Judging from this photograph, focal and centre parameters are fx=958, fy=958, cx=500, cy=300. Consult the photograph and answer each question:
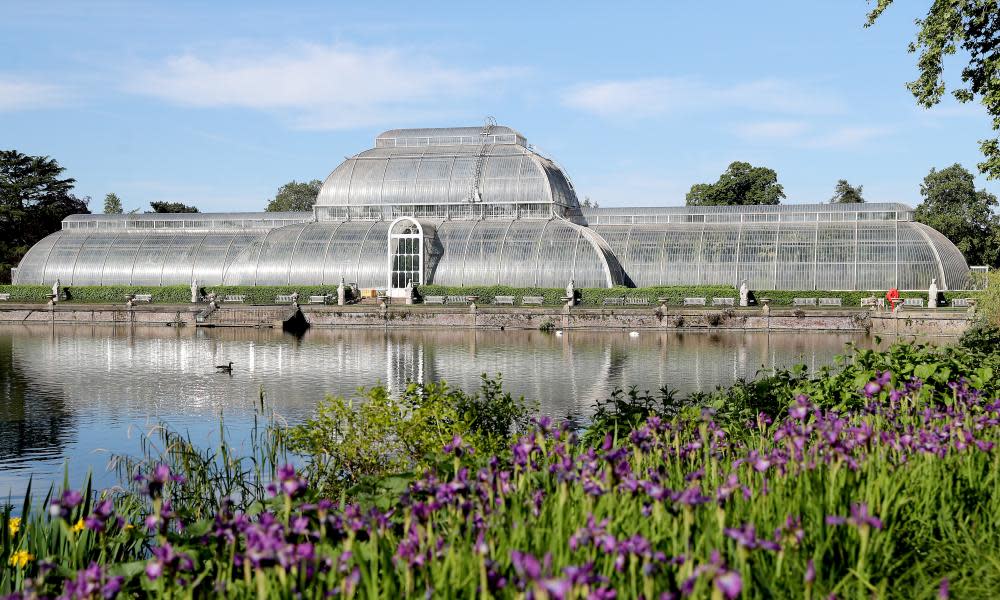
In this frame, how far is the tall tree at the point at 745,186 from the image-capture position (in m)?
108

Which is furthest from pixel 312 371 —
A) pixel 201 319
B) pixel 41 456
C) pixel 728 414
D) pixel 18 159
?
pixel 18 159

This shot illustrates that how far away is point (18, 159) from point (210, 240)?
36.1m

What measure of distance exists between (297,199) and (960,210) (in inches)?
3745

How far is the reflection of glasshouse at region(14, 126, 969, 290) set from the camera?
7581 cm

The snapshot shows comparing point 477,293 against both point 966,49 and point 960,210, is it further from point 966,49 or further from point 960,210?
point 960,210

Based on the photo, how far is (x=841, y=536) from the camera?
261 inches

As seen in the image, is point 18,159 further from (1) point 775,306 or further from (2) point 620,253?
(1) point 775,306

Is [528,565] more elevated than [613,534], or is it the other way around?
[528,565]

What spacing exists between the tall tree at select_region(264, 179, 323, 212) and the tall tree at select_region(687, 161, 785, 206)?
68079 millimetres

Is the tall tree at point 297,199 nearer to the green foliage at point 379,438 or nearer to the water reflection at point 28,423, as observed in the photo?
the water reflection at point 28,423

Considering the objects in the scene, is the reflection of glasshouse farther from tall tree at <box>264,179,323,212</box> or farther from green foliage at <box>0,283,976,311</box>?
tall tree at <box>264,179,323,212</box>

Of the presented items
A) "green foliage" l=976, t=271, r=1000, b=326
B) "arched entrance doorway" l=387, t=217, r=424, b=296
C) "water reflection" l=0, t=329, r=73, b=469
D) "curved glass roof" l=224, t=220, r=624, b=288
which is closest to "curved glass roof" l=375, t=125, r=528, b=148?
"curved glass roof" l=224, t=220, r=624, b=288

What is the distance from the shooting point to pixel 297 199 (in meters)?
152

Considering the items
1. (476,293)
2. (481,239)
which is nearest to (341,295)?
(476,293)
